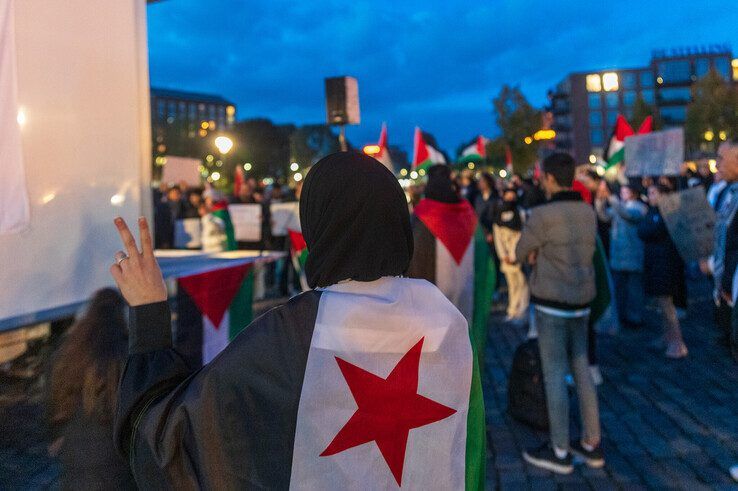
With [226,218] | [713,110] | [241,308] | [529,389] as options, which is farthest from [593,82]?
[241,308]

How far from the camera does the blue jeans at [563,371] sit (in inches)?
161

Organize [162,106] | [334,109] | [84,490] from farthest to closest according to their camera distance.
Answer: [162,106]
[334,109]
[84,490]

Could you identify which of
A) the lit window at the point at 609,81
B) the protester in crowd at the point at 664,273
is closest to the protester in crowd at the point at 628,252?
the protester in crowd at the point at 664,273

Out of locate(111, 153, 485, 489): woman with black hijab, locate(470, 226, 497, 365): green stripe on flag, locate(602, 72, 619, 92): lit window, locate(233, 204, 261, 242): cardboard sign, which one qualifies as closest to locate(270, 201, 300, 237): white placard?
locate(233, 204, 261, 242): cardboard sign

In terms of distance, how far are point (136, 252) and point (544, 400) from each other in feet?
13.0

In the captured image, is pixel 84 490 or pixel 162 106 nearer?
pixel 84 490

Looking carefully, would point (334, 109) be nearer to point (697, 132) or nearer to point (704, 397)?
point (704, 397)

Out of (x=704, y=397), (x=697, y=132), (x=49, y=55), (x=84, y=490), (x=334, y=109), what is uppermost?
(x=697, y=132)

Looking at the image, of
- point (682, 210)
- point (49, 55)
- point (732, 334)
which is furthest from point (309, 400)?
point (682, 210)

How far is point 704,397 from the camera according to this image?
A: 543cm

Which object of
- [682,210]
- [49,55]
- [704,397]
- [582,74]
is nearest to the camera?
[49,55]

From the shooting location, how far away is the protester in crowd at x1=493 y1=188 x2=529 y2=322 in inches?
348

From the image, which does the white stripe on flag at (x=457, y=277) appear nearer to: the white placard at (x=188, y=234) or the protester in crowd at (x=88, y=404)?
the protester in crowd at (x=88, y=404)

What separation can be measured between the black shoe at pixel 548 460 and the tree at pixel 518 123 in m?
36.1
